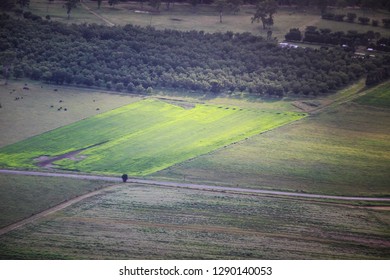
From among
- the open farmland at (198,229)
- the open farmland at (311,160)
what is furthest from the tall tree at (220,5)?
the open farmland at (198,229)

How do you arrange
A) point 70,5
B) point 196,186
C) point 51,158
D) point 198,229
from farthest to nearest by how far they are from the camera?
point 70,5 < point 51,158 < point 196,186 < point 198,229

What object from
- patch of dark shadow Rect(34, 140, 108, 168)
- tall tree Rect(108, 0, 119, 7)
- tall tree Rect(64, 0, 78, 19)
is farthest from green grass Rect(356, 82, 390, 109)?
tall tree Rect(108, 0, 119, 7)

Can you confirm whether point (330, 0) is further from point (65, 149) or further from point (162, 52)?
point (65, 149)

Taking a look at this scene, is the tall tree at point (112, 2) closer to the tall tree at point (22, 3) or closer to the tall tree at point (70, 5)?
the tall tree at point (70, 5)

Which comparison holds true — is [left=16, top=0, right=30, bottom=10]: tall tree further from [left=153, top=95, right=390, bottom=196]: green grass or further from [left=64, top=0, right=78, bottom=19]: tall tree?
[left=153, top=95, right=390, bottom=196]: green grass

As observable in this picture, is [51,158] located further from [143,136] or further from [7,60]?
[7,60]

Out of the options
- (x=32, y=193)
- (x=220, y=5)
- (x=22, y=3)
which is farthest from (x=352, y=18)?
(x=32, y=193)
